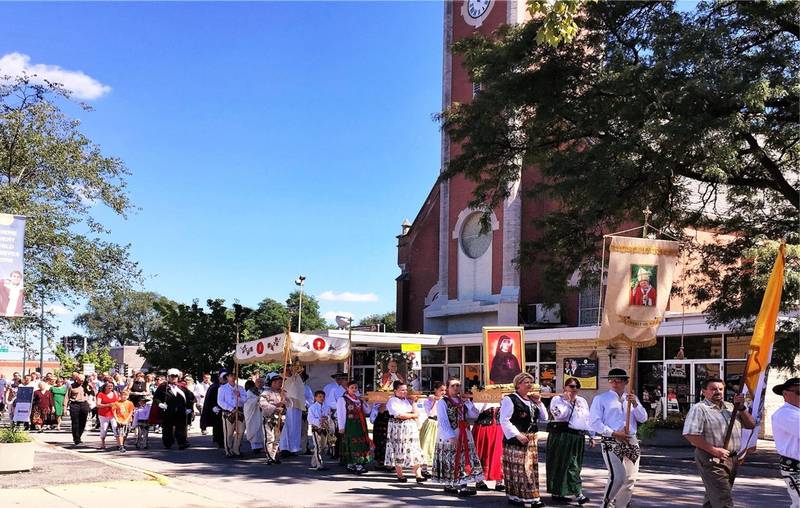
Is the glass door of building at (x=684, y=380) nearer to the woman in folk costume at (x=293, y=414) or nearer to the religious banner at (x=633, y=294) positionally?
the woman in folk costume at (x=293, y=414)

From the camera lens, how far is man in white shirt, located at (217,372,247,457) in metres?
17.5

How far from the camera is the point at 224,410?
17.8 metres

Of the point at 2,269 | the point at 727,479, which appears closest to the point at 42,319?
the point at 2,269

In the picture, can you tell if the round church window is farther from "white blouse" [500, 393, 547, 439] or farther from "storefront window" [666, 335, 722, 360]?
"white blouse" [500, 393, 547, 439]

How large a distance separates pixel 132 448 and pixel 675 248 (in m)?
14.0

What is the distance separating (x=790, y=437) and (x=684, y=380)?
20383mm

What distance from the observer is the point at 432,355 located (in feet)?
128

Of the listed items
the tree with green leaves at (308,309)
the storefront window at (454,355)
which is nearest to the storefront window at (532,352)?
the storefront window at (454,355)

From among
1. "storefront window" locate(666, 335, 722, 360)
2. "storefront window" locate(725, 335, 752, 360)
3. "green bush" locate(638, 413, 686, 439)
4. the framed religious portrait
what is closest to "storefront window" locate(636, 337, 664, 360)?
"storefront window" locate(666, 335, 722, 360)

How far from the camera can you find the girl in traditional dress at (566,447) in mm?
11188

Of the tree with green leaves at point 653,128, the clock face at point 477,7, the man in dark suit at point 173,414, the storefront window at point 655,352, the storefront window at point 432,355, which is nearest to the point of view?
the tree with green leaves at point 653,128

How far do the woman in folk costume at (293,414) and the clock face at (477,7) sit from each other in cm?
2767

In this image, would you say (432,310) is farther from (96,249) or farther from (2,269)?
(2,269)

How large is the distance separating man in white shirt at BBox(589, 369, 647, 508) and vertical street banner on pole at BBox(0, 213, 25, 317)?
29.1ft
